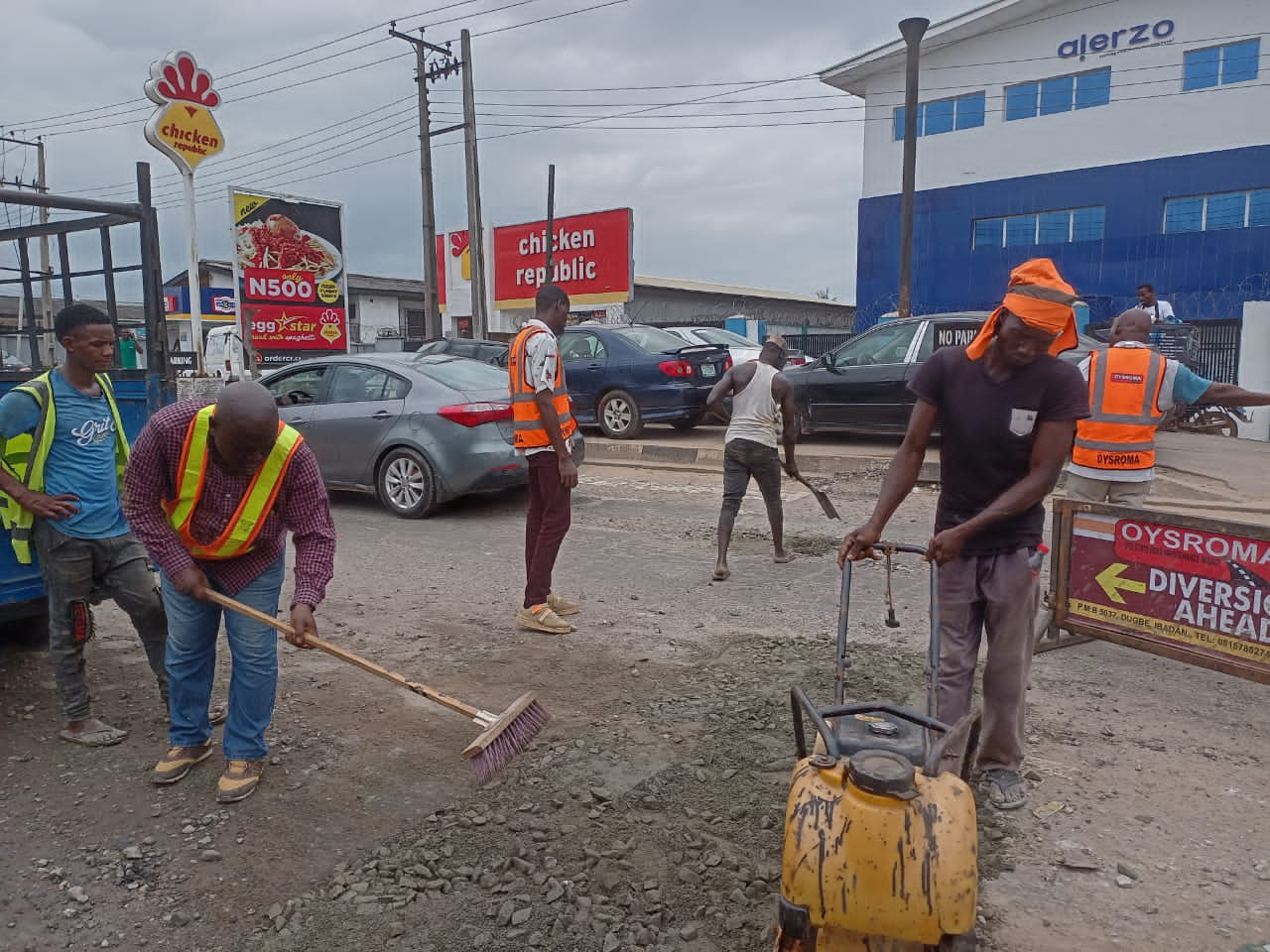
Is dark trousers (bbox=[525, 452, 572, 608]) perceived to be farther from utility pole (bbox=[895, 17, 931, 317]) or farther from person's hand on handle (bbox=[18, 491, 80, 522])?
utility pole (bbox=[895, 17, 931, 317])

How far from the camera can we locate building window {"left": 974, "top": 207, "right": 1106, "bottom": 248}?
23.0 meters

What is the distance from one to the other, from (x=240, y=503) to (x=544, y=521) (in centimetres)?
A: 214

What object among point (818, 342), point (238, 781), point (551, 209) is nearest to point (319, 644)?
point (238, 781)

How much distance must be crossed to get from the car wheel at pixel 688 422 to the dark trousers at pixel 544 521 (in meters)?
7.11

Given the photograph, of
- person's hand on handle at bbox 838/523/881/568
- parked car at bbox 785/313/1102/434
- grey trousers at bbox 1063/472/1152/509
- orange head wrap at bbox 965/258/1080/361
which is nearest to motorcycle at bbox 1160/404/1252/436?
parked car at bbox 785/313/1102/434

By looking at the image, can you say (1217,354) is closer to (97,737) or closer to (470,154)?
(470,154)

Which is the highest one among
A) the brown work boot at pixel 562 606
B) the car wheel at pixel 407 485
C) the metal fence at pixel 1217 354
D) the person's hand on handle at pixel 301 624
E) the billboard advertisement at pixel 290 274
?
the billboard advertisement at pixel 290 274

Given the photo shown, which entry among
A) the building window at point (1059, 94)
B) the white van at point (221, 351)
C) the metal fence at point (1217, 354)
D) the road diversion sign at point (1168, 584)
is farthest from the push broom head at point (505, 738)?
the building window at point (1059, 94)

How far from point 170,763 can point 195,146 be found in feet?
31.9

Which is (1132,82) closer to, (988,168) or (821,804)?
(988,168)

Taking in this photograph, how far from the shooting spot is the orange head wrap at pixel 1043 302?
283cm

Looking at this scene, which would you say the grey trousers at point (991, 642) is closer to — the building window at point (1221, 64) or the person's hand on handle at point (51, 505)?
the person's hand on handle at point (51, 505)

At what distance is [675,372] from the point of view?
38.8 ft

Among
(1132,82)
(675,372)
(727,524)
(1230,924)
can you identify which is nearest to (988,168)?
(1132,82)
